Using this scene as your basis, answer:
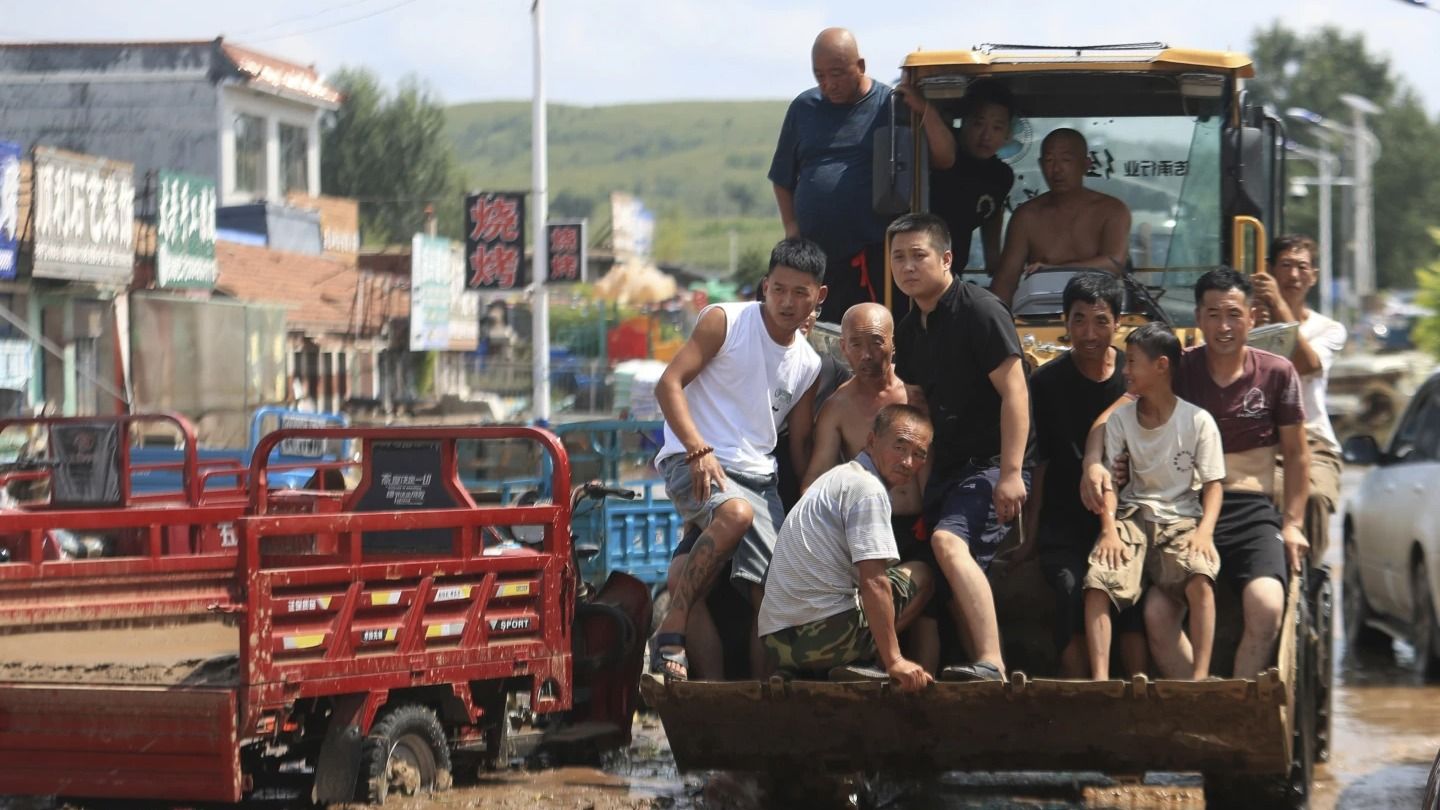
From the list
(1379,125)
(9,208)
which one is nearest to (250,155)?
(9,208)

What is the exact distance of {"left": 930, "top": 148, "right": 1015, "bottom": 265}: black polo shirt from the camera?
8711 mm

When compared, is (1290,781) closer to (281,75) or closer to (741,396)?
(741,396)

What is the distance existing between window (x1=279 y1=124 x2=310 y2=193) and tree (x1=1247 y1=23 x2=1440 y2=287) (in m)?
57.3

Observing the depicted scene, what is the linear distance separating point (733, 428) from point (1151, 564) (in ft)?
5.24

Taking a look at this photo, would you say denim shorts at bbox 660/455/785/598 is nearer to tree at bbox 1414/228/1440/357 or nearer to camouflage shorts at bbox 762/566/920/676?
camouflage shorts at bbox 762/566/920/676

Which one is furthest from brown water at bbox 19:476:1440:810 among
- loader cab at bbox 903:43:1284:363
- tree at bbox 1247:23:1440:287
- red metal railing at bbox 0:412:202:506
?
tree at bbox 1247:23:1440:287

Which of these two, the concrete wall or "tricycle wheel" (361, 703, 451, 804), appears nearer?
"tricycle wheel" (361, 703, 451, 804)

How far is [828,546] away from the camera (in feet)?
20.2

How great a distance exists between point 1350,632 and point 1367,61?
9727cm

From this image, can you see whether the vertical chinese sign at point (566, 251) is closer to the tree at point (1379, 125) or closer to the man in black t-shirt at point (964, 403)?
the man in black t-shirt at point (964, 403)

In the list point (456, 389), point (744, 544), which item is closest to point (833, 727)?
point (744, 544)

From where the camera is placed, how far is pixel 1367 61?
102000 mm

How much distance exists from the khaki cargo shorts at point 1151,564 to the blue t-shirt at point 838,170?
2.61 meters

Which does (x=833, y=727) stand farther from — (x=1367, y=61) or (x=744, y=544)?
(x=1367, y=61)
